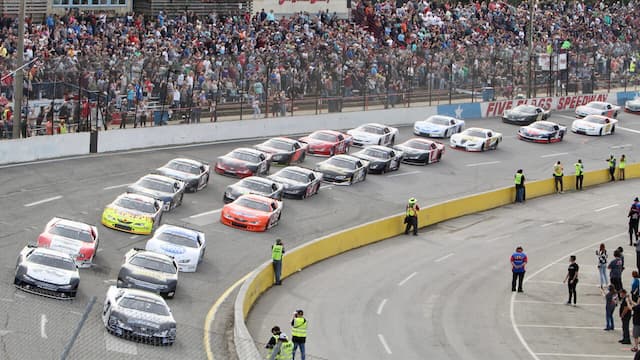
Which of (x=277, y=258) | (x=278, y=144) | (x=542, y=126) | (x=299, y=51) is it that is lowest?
(x=277, y=258)

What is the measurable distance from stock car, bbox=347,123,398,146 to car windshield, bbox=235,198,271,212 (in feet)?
46.5

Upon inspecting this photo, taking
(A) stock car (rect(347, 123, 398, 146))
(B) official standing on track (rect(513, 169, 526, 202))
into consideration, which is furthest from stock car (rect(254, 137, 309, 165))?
(B) official standing on track (rect(513, 169, 526, 202))

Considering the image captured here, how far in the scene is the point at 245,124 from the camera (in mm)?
55219

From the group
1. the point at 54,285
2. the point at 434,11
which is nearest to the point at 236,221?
the point at 54,285

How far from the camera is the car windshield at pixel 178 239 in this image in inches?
1438

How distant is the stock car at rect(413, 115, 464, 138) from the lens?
195ft

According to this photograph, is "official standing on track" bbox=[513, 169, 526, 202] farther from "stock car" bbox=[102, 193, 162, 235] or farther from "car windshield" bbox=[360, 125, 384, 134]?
"stock car" bbox=[102, 193, 162, 235]

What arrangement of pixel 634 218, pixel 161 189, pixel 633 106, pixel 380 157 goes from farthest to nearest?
pixel 633 106, pixel 380 157, pixel 634 218, pixel 161 189

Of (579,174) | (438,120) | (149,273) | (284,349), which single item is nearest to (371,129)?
(438,120)

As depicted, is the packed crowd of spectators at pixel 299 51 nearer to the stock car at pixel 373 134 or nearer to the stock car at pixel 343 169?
the stock car at pixel 373 134

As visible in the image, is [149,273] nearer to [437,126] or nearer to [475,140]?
[475,140]

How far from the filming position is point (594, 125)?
6475 cm

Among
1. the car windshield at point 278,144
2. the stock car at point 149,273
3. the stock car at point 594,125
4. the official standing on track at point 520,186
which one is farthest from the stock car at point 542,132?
the stock car at point 149,273

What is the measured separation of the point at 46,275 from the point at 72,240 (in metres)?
4.01
